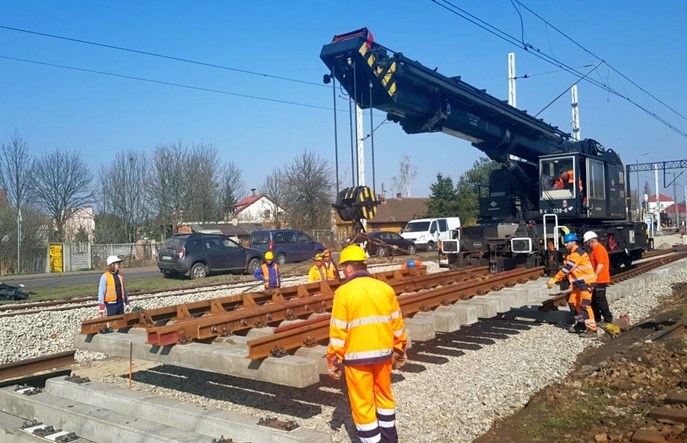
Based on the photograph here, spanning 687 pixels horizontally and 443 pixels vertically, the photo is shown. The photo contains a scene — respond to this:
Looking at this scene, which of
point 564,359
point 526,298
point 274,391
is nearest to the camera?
point 274,391

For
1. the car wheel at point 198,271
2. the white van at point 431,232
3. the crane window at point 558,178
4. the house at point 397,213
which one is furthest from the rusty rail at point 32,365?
the house at point 397,213

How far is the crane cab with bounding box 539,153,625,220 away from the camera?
1377cm

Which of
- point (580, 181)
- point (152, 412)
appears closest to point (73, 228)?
point (580, 181)

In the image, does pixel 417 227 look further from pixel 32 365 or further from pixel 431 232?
pixel 32 365

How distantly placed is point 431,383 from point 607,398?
1.88 meters

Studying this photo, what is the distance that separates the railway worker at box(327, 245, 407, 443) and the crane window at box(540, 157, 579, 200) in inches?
427

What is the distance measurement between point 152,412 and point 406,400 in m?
2.54

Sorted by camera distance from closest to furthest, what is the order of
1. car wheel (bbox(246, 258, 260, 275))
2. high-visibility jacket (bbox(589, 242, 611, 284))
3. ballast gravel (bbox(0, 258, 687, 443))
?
ballast gravel (bbox(0, 258, 687, 443)) → high-visibility jacket (bbox(589, 242, 611, 284)) → car wheel (bbox(246, 258, 260, 275))

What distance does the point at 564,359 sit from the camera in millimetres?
8070

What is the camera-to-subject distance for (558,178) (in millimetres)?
14141

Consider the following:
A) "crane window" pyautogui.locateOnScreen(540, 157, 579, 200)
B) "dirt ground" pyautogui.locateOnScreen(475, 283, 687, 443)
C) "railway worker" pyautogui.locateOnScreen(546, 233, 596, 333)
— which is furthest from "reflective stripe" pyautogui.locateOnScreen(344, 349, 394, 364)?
"crane window" pyautogui.locateOnScreen(540, 157, 579, 200)

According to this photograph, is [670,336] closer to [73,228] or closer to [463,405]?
[463,405]

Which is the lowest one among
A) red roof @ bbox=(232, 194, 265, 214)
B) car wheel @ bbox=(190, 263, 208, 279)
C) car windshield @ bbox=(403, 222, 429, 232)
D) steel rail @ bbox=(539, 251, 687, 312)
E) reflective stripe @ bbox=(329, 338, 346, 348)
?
steel rail @ bbox=(539, 251, 687, 312)

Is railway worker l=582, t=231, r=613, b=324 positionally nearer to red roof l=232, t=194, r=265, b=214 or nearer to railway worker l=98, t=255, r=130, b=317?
railway worker l=98, t=255, r=130, b=317
